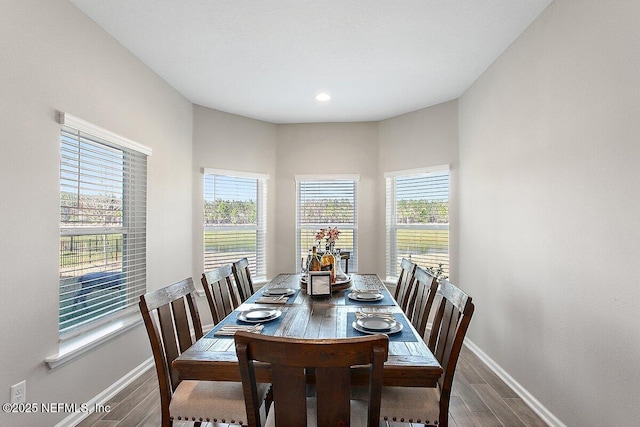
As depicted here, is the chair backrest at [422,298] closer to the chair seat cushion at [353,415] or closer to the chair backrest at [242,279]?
the chair seat cushion at [353,415]

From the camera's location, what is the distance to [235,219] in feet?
15.6

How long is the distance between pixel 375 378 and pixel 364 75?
9.78ft

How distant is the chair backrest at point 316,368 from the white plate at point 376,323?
627mm

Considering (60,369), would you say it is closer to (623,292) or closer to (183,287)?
(183,287)

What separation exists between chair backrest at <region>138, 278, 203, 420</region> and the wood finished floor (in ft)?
2.38

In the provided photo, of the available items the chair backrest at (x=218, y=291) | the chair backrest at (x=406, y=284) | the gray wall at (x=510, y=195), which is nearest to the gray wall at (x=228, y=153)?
the gray wall at (x=510, y=195)

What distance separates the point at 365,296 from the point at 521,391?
1.44 m

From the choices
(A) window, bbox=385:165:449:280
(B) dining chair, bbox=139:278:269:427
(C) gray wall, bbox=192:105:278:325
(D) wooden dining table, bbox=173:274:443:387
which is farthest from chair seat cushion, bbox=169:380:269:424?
(A) window, bbox=385:165:449:280

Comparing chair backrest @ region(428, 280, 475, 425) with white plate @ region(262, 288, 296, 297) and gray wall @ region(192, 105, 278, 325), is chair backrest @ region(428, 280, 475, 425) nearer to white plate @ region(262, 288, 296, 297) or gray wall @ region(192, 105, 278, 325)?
white plate @ region(262, 288, 296, 297)

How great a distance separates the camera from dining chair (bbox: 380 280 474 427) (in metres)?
1.64

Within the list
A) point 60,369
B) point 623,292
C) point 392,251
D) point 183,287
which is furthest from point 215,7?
point 392,251

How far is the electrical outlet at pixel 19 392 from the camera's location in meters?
1.94

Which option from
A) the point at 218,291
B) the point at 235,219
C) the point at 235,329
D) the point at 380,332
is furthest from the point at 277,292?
the point at 235,219

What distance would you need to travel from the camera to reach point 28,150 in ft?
6.75
